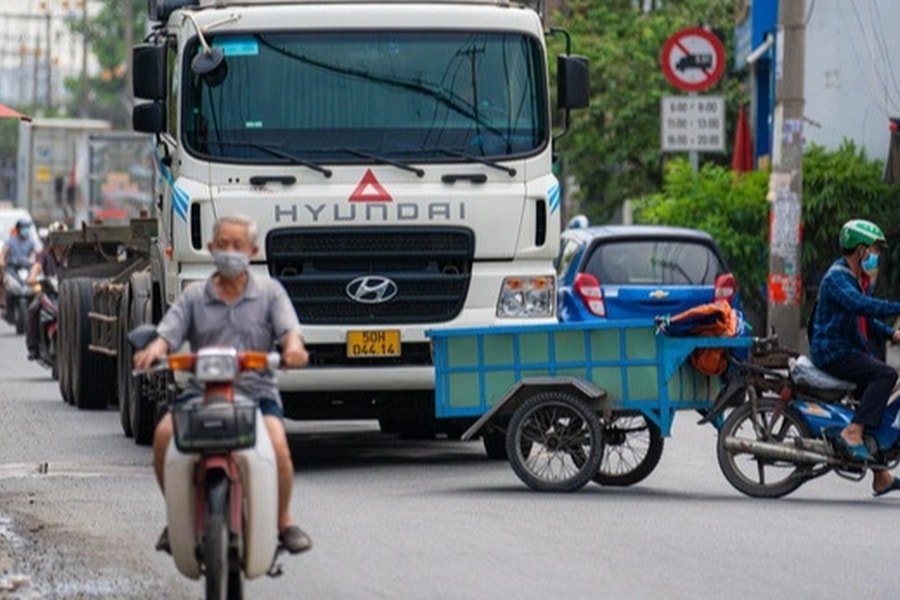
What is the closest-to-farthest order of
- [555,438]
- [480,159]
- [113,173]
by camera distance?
[555,438] < [480,159] < [113,173]

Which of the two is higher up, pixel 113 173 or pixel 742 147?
pixel 742 147

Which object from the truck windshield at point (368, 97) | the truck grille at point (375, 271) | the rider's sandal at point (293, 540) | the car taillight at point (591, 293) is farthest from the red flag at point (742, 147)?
the rider's sandal at point (293, 540)

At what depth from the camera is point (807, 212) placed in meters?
29.5

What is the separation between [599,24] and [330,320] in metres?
24.0

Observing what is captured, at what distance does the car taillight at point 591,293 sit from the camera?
23219 mm

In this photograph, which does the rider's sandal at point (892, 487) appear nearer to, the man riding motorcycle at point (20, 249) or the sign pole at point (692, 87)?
the sign pole at point (692, 87)

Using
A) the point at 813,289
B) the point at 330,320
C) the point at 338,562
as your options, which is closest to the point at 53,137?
the point at 813,289

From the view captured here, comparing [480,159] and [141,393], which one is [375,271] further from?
[141,393]

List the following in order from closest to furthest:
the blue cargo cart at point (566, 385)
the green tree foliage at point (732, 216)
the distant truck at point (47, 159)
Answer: the blue cargo cart at point (566, 385)
the green tree foliage at point (732, 216)
the distant truck at point (47, 159)

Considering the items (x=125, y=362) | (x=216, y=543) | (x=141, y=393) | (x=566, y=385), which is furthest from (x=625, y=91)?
(x=216, y=543)

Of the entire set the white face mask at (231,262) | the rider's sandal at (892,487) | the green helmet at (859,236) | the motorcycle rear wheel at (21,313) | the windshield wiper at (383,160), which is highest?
the windshield wiper at (383,160)

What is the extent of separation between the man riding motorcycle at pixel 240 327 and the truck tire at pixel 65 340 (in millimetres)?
14179

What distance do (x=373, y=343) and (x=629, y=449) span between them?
1.81m

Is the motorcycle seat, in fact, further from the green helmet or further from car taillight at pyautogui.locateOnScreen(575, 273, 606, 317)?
car taillight at pyautogui.locateOnScreen(575, 273, 606, 317)
